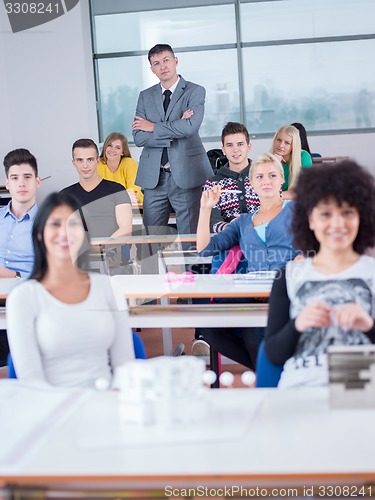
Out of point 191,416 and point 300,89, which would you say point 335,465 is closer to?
point 191,416

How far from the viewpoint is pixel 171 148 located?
5410 millimetres

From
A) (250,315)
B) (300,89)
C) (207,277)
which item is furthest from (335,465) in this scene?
(300,89)

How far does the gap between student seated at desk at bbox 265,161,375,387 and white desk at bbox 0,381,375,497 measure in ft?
1.41

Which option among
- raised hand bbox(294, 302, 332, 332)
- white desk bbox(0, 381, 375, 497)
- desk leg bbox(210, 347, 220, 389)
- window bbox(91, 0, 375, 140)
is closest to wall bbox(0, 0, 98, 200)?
window bbox(91, 0, 375, 140)

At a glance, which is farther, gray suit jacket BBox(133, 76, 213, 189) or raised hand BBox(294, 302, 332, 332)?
gray suit jacket BBox(133, 76, 213, 189)

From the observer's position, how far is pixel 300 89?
9.17 m

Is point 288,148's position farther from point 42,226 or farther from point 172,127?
point 42,226

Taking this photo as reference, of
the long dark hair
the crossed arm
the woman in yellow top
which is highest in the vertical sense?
the crossed arm

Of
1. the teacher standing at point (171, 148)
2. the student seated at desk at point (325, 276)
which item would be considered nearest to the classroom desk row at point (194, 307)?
the student seated at desk at point (325, 276)

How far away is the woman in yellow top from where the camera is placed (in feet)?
22.6

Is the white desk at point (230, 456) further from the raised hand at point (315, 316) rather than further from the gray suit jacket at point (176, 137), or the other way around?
the gray suit jacket at point (176, 137)

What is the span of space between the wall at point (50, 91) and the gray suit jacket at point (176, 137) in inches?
156

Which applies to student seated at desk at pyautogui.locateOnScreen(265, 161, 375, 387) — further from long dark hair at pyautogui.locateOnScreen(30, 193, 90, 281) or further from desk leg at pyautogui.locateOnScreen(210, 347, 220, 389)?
desk leg at pyautogui.locateOnScreen(210, 347, 220, 389)

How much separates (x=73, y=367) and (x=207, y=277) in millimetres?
1480
